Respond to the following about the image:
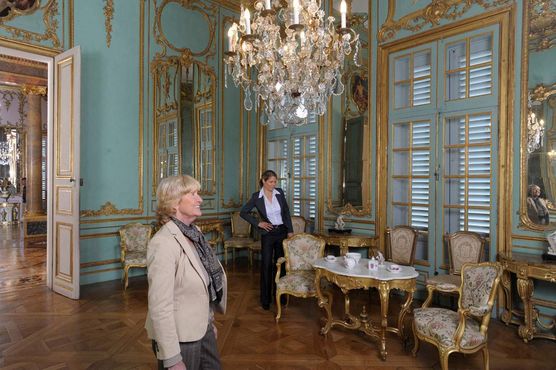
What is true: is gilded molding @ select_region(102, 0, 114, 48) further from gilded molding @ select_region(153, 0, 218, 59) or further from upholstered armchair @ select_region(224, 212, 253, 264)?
upholstered armchair @ select_region(224, 212, 253, 264)

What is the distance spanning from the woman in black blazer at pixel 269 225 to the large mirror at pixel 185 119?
212 centimetres

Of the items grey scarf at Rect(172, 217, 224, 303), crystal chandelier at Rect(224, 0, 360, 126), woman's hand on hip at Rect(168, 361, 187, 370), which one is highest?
crystal chandelier at Rect(224, 0, 360, 126)

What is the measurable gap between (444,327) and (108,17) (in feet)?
17.0

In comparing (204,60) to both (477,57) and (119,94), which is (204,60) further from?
(477,57)

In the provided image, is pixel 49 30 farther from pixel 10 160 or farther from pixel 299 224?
pixel 10 160

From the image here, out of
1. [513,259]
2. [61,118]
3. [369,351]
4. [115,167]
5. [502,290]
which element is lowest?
[369,351]

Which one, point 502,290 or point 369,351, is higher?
point 502,290

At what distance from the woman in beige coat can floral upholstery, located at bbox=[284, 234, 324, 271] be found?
79.8 inches

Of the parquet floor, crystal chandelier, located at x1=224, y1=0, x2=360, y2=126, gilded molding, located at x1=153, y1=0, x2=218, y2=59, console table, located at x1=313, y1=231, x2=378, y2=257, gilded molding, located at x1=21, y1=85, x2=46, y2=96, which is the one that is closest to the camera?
the parquet floor

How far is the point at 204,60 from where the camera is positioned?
234 inches

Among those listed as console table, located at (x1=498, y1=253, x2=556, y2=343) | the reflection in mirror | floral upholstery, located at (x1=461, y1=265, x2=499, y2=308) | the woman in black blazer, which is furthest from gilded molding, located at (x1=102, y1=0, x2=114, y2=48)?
the reflection in mirror

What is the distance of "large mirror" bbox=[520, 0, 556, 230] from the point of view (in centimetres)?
337

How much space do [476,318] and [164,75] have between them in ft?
16.0

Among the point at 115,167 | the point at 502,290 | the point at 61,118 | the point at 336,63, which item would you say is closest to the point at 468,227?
the point at 502,290
